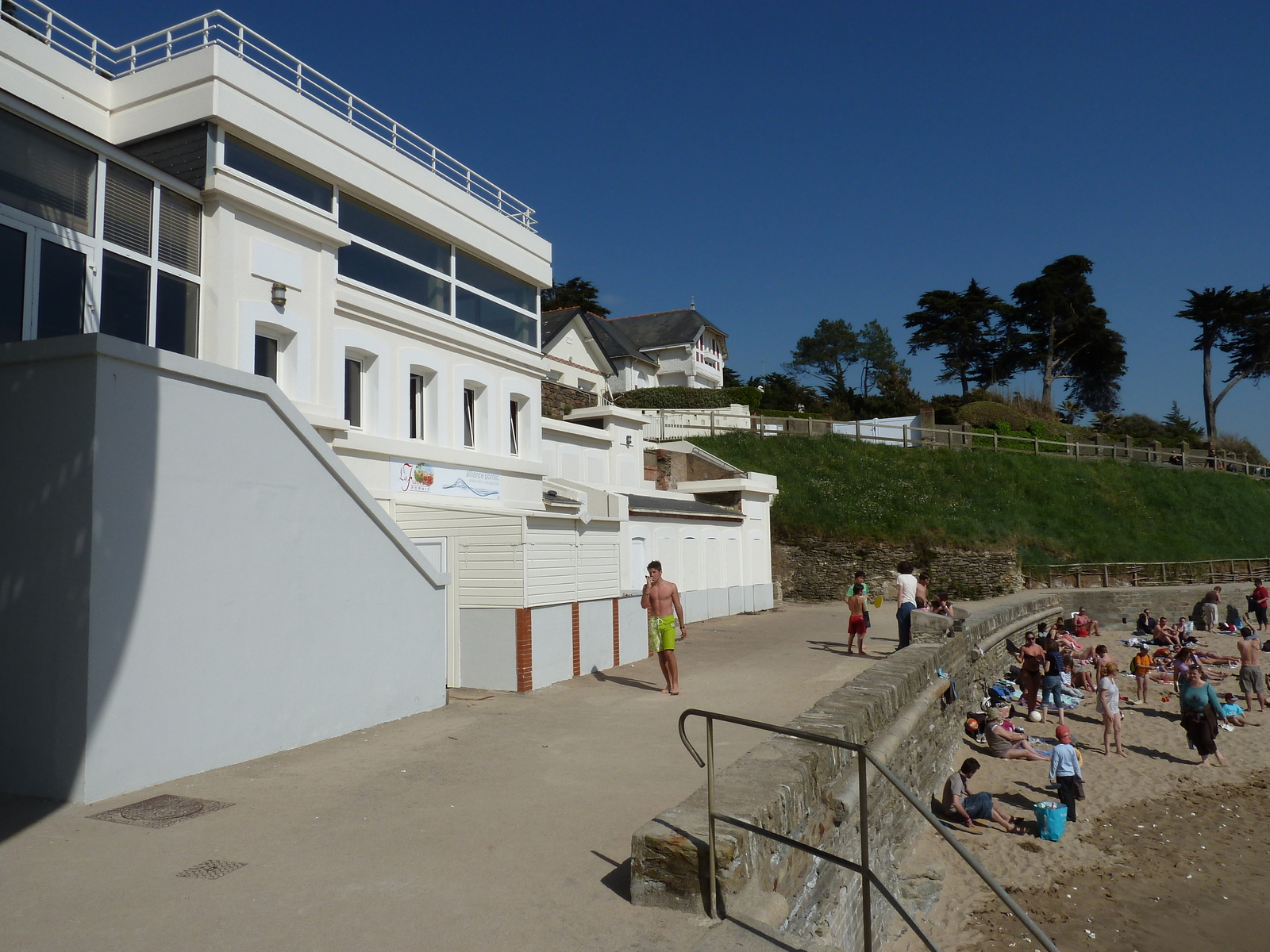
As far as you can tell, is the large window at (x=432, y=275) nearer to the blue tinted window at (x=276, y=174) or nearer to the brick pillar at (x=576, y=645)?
the blue tinted window at (x=276, y=174)

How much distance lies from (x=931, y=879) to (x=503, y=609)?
6.18m

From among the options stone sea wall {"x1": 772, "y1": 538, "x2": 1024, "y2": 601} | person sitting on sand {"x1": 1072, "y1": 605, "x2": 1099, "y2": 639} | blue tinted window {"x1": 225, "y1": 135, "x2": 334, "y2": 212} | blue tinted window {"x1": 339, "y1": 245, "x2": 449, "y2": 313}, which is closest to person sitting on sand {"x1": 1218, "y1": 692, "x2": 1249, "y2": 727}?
person sitting on sand {"x1": 1072, "y1": 605, "x2": 1099, "y2": 639}

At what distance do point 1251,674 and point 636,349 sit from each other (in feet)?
126

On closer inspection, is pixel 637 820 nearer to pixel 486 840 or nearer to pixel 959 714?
pixel 486 840

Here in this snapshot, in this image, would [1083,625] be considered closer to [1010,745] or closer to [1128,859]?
[1010,745]

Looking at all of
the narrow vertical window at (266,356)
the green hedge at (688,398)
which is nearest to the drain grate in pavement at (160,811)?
the narrow vertical window at (266,356)

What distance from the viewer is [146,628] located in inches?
249

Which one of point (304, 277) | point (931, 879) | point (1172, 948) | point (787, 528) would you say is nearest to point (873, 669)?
point (931, 879)

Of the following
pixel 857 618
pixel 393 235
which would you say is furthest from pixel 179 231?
pixel 857 618

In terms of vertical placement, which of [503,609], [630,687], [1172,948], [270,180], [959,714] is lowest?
[1172,948]

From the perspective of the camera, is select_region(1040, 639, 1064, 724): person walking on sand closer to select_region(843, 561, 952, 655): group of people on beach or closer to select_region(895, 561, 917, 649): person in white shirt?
select_region(843, 561, 952, 655): group of people on beach

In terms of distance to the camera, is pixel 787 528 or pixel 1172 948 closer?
pixel 1172 948

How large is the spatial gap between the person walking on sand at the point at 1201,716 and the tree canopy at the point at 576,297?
5009cm

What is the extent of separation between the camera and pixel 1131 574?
32.2 metres
